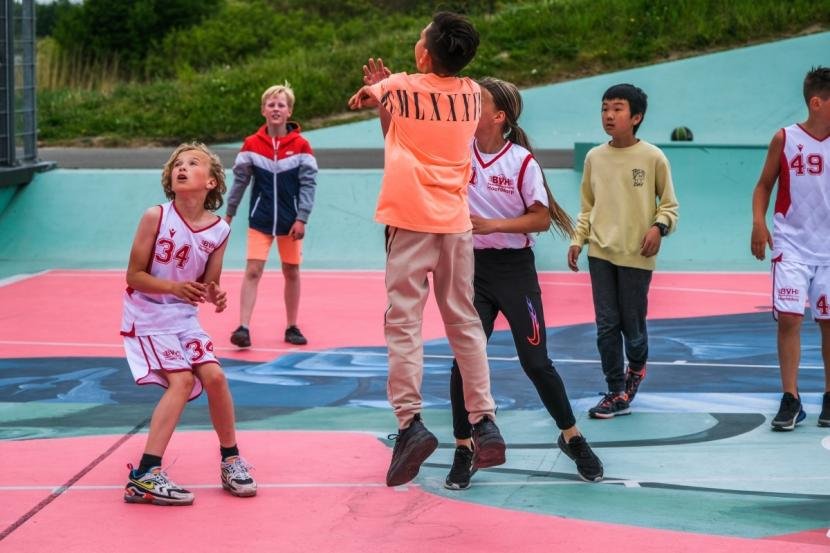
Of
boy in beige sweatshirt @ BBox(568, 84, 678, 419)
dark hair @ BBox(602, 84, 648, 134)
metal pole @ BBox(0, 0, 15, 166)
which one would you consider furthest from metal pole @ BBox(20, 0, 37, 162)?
dark hair @ BBox(602, 84, 648, 134)

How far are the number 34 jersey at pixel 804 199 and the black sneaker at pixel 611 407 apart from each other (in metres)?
1.21

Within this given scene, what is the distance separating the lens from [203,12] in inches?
1519

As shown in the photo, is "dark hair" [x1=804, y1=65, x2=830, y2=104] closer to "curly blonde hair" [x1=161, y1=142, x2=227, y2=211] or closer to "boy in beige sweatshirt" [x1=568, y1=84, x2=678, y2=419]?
"boy in beige sweatshirt" [x1=568, y1=84, x2=678, y2=419]

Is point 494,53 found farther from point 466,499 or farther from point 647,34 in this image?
point 466,499

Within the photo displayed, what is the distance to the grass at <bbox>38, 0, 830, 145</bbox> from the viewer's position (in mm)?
26406

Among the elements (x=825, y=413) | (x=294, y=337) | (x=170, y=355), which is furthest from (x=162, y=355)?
(x=294, y=337)

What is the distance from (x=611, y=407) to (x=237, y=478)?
249cm

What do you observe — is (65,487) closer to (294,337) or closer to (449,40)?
(449,40)

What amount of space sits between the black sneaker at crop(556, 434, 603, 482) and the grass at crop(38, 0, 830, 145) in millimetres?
20082

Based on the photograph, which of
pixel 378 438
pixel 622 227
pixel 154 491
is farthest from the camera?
pixel 622 227

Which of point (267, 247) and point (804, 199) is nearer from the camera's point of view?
point (804, 199)

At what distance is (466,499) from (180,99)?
23.8 metres

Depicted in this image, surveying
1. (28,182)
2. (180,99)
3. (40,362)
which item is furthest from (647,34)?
(40,362)

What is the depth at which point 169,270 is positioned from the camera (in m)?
5.40
